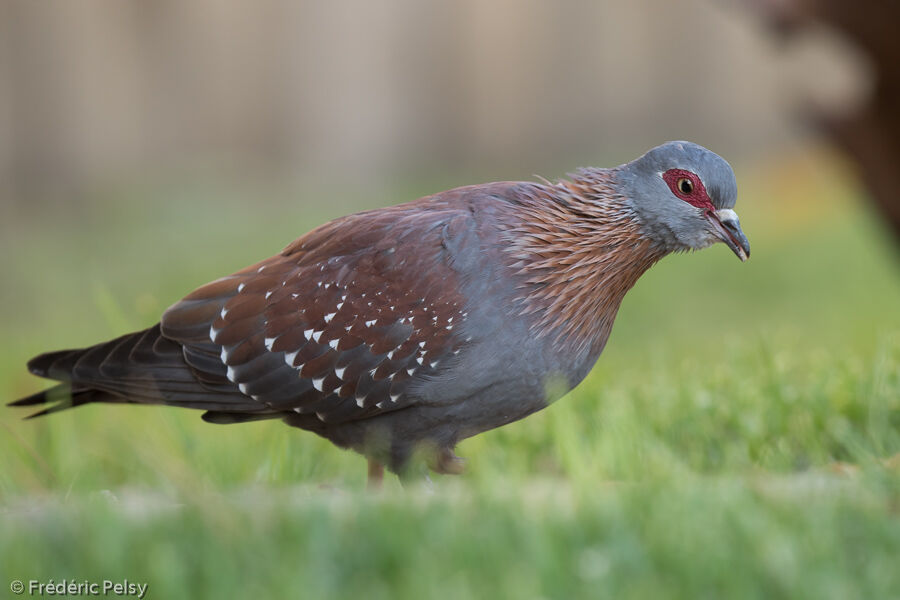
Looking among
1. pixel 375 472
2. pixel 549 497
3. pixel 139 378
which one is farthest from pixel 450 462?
pixel 139 378

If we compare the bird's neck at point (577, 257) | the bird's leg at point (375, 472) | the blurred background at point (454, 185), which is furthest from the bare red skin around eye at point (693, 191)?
the bird's leg at point (375, 472)

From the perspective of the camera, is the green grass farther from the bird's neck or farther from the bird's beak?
the bird's beak

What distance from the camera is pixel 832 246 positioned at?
30.7 feet

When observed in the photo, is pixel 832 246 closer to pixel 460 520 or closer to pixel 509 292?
pixel 509 292

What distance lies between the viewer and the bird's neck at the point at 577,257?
330cm

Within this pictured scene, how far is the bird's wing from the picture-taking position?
128 inches

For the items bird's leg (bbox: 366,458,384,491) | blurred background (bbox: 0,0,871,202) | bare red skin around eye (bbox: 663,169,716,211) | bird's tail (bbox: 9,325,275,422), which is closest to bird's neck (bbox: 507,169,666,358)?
bare red skin around eye (bbox: 663,169,716,211)

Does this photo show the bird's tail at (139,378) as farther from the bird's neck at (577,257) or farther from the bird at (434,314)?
the bird's neck at (577,257)

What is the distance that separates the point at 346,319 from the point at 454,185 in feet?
23.4

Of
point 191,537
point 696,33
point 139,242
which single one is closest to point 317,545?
point 191,537

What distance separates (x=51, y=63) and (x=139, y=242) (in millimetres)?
2095

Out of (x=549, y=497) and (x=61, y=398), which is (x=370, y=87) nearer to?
(x=61, y=398)

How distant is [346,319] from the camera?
335 cm

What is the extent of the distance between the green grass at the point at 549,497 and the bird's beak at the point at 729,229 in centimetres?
68
